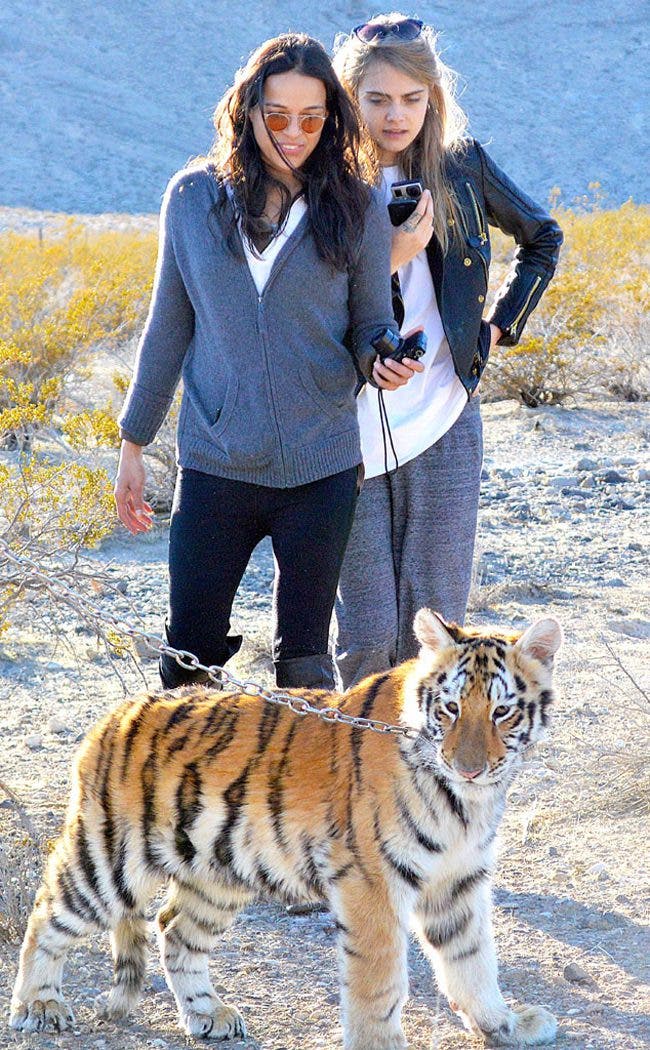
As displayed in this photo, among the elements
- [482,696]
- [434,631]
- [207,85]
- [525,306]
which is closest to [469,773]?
[482,696]

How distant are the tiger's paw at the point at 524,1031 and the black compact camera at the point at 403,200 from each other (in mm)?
2165

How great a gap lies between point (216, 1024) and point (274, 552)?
1.23m

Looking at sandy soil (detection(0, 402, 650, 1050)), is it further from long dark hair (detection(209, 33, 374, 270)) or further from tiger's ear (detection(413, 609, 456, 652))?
long dark hair (detection(209, 33, 374, 270))

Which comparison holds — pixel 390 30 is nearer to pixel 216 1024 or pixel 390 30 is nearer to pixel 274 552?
pixel 274 552

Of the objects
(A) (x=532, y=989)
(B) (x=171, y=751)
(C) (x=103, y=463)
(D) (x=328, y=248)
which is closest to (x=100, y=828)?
(B) (x=171, y=751)

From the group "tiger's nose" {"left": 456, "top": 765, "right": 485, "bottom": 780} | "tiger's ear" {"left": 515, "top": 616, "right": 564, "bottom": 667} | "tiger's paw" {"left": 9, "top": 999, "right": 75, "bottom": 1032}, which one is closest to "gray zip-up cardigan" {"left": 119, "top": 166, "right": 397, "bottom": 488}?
"tiger's ear" {"left": 515, "top": 616, "right": 564, "bottom": 667}

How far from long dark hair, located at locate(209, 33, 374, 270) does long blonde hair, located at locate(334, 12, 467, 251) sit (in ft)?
0.90

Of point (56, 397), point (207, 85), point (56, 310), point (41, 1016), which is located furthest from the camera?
point (207, 85)

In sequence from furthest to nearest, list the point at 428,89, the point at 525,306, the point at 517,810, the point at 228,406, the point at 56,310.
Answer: the point at 56,310
the point at 517,810
the point at 525,306
the point at 428,89
the point at 228,406

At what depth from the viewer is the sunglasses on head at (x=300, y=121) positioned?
3.54 m

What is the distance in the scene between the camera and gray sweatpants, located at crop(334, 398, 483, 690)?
4.22 meters

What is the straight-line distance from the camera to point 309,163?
12.0ft

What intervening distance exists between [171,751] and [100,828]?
0.26 meters

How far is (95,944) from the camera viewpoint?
4.07 m
